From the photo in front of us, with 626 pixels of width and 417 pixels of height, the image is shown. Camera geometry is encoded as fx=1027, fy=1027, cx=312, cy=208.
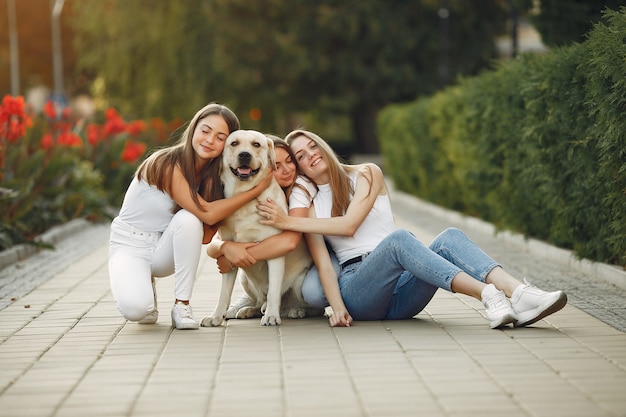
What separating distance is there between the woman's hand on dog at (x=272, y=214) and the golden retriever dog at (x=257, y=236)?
5 centimetres

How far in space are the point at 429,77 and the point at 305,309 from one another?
99.2 feet

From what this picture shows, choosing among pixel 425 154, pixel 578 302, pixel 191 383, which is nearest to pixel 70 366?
pixel 191 383

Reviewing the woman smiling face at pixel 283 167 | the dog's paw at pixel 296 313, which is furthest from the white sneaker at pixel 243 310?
the woman smiling face at pixel 283 167

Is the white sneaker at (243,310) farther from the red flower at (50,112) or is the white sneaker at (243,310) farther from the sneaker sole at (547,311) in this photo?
the red flower at (50,112)

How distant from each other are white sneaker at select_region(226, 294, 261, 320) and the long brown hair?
89 centimetres

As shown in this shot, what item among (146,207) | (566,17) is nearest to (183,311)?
(146,207)

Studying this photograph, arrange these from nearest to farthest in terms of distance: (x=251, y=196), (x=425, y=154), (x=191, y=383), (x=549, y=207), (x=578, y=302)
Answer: (x=191, y=383), (x=251, y=196), (x=578, y=302), (x=549, y=207), (x=425, y=154)

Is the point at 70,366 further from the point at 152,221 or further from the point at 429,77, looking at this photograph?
the point at 429,77

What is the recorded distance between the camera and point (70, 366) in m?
6.12

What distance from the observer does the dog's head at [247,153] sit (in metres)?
7.11

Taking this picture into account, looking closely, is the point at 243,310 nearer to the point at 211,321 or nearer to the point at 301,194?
the point at 211,321

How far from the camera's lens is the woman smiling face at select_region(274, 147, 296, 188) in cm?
749

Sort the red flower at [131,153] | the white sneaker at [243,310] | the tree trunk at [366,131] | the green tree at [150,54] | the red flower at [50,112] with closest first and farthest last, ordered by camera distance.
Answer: the white sneaker at [243,310], the red flower at [50,112], the red flower at [131,153], the green tree at [150,54], the tree trunk at [366,131]

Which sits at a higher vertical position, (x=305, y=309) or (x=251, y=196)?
(x=251, y=196)
